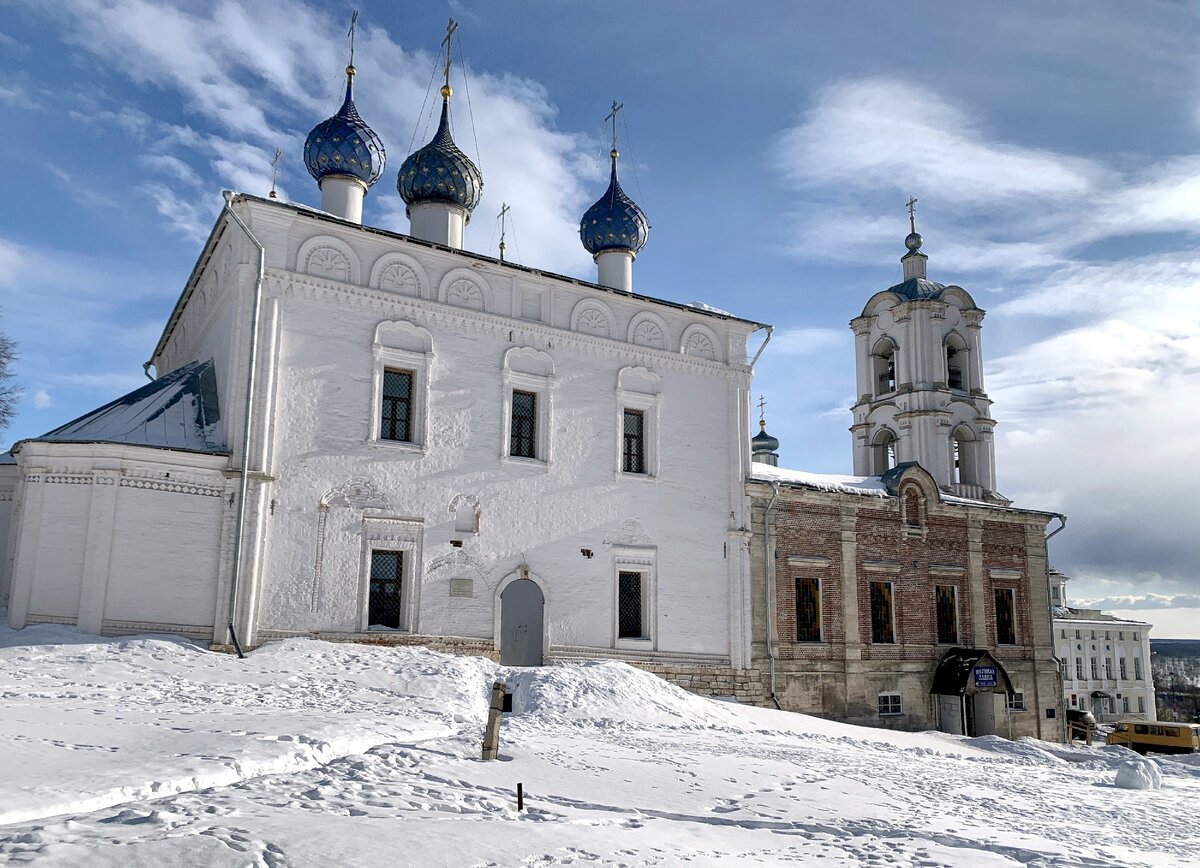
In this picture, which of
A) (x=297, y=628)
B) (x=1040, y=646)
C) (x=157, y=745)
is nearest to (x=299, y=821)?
(x=157, y=745)

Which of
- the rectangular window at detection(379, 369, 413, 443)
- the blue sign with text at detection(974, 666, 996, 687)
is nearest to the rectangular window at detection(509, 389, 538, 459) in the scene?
the rectangular window at detection(379, 369, 413, 443)

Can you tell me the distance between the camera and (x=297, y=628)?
13273 mm

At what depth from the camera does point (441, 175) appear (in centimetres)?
1736

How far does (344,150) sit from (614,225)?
17.9 ft

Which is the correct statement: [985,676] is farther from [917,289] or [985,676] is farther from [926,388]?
[917,289]

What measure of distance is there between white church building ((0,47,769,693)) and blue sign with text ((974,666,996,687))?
5.84 meters

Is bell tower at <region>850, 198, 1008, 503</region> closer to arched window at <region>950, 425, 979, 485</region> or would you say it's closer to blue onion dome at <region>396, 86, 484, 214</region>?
arched window at <region>950, 425, 979, 485</region>

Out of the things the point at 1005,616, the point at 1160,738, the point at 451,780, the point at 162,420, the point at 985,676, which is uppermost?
the point at 162,420

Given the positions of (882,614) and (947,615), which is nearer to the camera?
(882,614)

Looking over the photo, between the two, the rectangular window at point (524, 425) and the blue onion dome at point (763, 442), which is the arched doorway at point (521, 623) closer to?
the rectangular window at point (524, 425)

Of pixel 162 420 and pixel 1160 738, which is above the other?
pixel 162 420

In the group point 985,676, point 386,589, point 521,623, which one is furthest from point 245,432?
point 985,676

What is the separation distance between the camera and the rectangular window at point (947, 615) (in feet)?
68.5

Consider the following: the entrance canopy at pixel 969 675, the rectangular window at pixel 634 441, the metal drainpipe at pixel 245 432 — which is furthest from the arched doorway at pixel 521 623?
the entrance canopy at pixel 969 675
